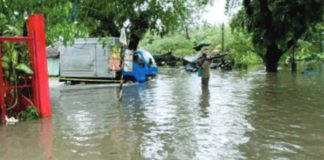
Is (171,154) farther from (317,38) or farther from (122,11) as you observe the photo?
(317,38)

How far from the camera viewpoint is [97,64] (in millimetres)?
23453

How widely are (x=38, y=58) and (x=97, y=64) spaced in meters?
12.6

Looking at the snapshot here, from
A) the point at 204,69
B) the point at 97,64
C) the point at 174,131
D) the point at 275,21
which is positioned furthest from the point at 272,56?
the point at 174,131

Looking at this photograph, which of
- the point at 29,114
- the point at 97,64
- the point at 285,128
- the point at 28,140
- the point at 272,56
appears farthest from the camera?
the point at 272,56

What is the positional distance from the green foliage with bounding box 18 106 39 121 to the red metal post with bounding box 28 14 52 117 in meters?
0.13

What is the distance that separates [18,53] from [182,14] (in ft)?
60.4

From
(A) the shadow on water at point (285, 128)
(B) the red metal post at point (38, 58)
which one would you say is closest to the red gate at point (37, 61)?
(B) the red metal post at point (38, 58)

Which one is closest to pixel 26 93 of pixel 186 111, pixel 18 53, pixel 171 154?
pixel 18 53

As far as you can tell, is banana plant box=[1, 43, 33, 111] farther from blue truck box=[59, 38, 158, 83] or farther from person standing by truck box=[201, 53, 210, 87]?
blue truck box=[59, 38, 158, 83]

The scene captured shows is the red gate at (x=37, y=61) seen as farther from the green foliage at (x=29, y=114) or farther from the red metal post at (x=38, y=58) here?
the green foliage at (x=29, y=114)

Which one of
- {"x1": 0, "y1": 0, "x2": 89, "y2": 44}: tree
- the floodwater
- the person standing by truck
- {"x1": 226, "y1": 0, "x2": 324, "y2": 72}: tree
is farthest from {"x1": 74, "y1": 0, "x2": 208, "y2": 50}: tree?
{"x1": 0, "y1": 0, "x2": 89, "y2": 44}: tree

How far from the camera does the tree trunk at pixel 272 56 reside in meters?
31.6

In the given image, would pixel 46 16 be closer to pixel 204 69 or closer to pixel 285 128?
pixel 285 128

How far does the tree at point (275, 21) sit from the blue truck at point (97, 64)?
865 centimetres
